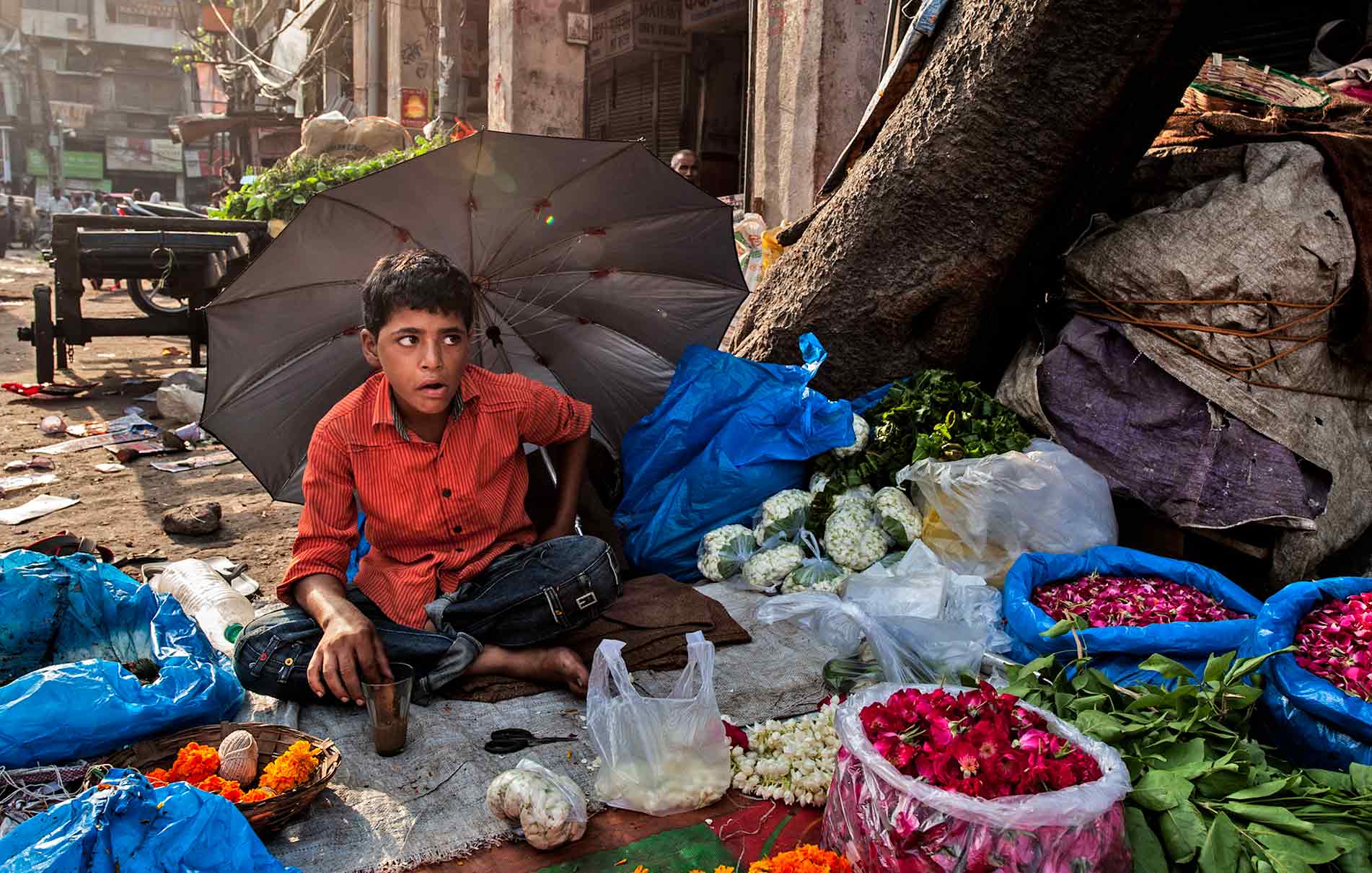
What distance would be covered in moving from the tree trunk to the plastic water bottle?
2.41 metres

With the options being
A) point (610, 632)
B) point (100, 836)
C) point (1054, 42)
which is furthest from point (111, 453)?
point (1054, 42)

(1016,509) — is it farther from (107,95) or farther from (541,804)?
(107,95)

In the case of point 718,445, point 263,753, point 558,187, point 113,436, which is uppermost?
point 558,187

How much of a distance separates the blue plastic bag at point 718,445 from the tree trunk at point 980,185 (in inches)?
15.1

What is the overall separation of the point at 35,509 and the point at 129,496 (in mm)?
468

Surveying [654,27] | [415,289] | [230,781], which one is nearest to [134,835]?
[230,781]

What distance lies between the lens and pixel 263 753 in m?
2.25

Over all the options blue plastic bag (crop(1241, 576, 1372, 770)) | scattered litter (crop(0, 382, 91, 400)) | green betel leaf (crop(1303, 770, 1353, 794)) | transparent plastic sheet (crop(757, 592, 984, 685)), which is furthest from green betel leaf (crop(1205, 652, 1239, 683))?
scattered litter (crop(0, 382, 91, 400))

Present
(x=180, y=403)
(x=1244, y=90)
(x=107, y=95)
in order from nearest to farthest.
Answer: (x=1244, y=90) → (x=180, y=403) → (x=107, y=95)

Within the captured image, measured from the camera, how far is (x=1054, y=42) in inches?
130

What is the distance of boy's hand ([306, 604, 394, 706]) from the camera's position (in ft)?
7.77

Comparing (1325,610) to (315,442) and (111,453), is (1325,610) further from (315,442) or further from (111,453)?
(111,453)

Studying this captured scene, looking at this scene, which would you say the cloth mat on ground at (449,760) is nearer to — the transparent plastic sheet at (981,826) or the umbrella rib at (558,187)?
the transparent plastic sheet at (981,826)

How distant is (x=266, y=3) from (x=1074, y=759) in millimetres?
31245
